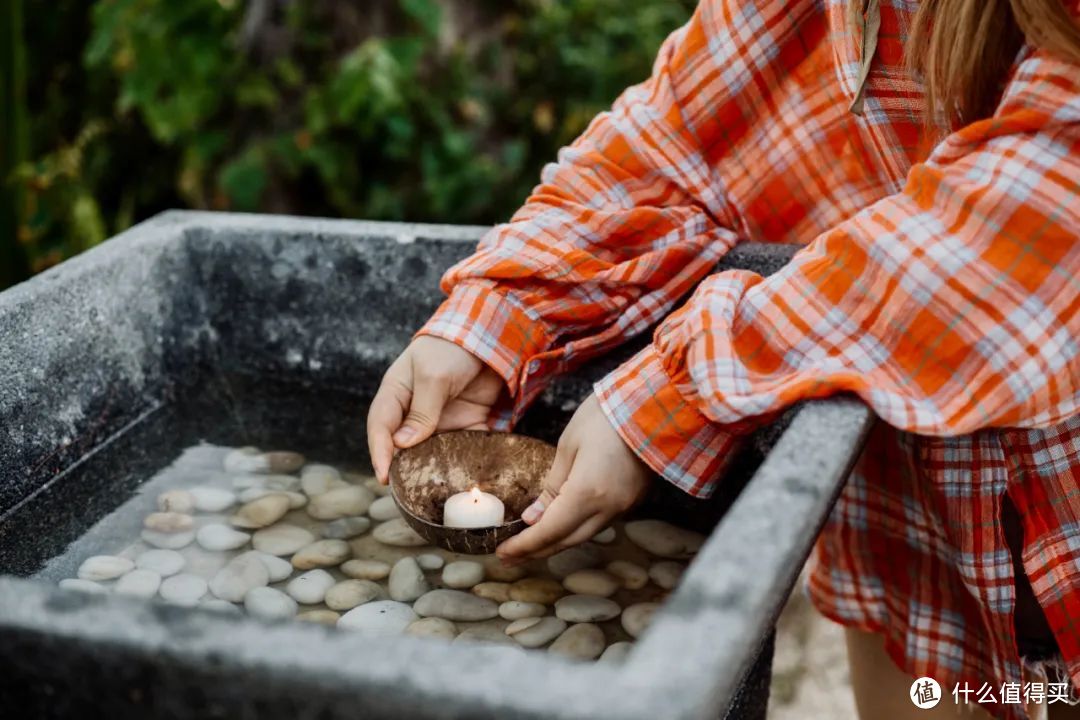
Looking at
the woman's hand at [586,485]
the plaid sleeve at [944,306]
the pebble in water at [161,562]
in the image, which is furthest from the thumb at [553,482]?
the pebble in water at [161,562]

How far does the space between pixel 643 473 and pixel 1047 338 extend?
30 cm

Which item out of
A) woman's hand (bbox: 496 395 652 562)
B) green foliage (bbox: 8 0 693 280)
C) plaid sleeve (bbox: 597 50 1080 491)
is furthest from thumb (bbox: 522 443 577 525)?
green foliage (bbox: 8 0 693 280)

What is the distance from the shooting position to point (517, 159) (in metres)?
2.84

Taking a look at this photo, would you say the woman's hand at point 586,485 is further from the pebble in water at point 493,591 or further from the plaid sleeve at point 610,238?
the plaid sleeve at point 610,238

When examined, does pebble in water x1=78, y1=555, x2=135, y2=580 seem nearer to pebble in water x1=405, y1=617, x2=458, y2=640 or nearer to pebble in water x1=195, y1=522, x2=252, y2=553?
pebble in water x1=195, y1=522, x2=252, y2=553

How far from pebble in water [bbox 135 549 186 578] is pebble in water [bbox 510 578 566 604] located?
0.96 feet

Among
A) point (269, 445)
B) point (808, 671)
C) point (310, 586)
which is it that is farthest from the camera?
point (808, 671)

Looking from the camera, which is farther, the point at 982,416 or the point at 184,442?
the point at 184,442

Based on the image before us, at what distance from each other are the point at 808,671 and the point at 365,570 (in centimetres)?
130

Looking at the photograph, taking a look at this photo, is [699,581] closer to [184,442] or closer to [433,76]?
[184,442]

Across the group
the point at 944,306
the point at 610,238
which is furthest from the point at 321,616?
the point at 944,306

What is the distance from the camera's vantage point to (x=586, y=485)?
804 mm

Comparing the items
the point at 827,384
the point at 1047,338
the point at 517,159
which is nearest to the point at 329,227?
the point at 827,384

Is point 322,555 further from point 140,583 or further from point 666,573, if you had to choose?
point 666,573
